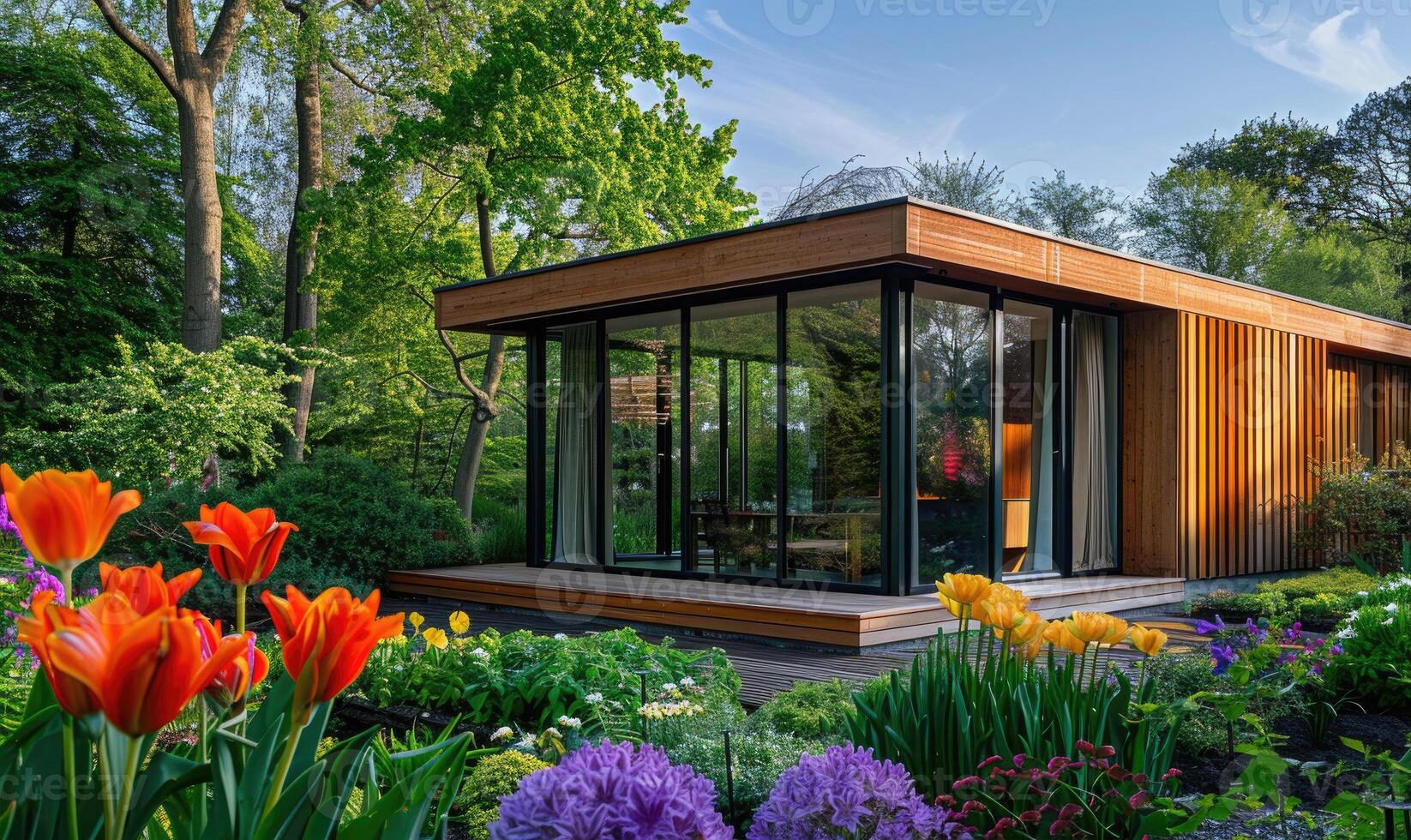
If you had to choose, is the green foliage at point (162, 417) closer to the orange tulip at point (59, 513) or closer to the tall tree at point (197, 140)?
the tall tree at point (197, 140)

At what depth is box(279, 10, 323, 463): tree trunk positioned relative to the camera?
15.8 m

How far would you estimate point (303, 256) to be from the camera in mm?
16188

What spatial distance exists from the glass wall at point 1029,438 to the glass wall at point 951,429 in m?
0.41

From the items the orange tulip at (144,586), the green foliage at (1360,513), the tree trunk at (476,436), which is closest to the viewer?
the orange tulip at (144,586)

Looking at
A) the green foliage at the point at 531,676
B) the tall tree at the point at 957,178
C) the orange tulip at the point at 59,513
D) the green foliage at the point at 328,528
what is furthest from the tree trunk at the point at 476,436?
the orange tulip at the point at 59,513

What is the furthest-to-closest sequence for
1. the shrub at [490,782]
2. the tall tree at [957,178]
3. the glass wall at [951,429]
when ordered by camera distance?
the tall tree at [957,178] < the glass wall at [951,429] < the shrub at [490,782]

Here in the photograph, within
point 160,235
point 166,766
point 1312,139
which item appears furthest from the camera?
point 1312,139

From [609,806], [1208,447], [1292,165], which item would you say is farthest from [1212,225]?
[609,806]

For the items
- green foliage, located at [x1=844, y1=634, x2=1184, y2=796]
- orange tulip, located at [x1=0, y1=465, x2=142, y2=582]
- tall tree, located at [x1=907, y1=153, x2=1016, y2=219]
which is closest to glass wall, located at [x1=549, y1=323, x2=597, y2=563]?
green foliage, located at [x1=844, y1=634, x2=1184, y2=796]

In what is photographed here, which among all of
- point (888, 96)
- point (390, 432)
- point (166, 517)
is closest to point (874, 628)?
point (166, 517)

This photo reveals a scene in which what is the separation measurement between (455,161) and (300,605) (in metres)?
13.9

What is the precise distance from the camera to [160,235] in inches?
677

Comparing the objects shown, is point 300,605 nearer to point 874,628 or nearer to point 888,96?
→ point 874,628

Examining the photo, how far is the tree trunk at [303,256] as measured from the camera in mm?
15812
